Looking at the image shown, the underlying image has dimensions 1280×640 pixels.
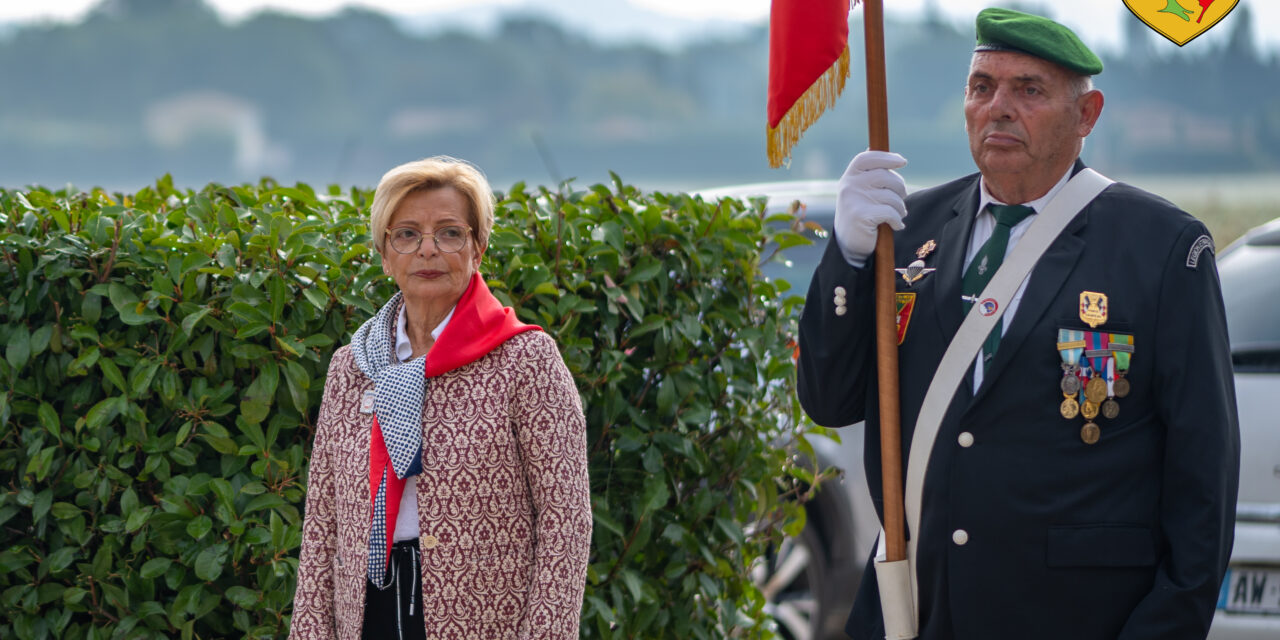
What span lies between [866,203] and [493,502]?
916 millimetres

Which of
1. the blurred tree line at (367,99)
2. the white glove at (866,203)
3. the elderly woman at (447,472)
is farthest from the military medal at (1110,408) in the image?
the blurred tree line at (367,99)

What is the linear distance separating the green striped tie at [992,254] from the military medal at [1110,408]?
1.02 ft

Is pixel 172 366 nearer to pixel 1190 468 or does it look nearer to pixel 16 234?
pixel 16 234

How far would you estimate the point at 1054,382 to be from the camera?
8.54ft

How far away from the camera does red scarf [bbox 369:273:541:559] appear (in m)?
2.69

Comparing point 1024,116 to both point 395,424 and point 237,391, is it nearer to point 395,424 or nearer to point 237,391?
point 395,424

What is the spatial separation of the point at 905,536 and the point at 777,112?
91 cm

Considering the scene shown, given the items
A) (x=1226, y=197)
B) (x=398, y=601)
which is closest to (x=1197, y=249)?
(x=398, y=601)

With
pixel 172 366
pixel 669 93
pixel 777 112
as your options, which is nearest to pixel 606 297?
pixel 777 112

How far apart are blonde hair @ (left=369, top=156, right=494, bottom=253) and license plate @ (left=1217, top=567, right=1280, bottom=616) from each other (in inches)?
114

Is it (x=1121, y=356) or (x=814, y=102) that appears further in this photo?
(x=814, y=102)

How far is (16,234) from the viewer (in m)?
3.43

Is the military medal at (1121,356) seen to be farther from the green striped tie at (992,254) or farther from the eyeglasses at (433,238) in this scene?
the eyeglasses at (433,238)

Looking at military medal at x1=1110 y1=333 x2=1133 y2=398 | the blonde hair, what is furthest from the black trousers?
military medal at x1=1110 y1=333 x2=1133 y2=398
